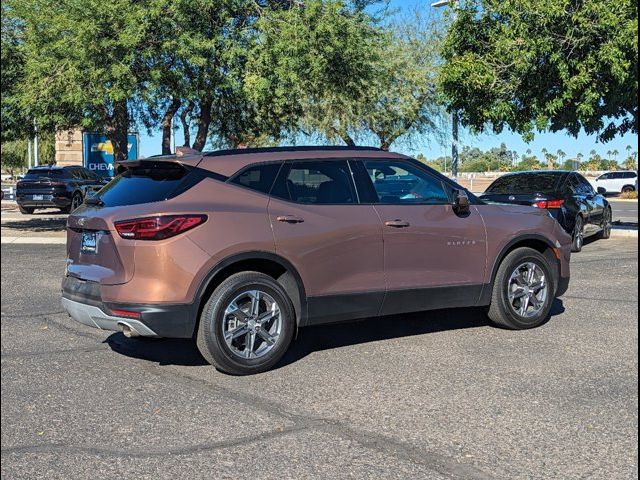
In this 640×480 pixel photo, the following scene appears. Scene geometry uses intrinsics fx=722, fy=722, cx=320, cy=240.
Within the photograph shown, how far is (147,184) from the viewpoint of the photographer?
18.4 feet

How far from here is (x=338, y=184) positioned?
612 centimetres

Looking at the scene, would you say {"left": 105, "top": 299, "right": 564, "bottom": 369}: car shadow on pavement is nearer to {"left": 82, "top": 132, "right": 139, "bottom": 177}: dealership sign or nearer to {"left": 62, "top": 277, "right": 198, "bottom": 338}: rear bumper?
{"left": 62, "top": 277, "right": 198, "bottom": 338}: rear bumper

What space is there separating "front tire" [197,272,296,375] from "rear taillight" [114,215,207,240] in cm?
54

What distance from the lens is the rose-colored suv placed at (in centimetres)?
523

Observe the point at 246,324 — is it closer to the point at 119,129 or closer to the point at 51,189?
the point at 119,129

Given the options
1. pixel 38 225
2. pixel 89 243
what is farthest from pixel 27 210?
pixel 89 243

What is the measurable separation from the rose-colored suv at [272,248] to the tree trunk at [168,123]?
11735 mm

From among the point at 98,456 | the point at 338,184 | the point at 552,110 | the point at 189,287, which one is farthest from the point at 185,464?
the point at 552,110

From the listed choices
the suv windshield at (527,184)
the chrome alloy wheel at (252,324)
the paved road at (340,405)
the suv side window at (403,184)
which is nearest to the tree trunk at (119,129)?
the suv windshield at (527,184)

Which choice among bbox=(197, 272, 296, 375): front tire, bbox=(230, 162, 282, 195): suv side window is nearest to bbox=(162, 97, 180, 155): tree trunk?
bbox=(230, 162, 282, 195): suv side window

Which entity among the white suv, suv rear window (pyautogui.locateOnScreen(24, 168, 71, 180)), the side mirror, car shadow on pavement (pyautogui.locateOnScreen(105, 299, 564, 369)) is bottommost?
car shadow on pavement (pyautogui.locateOnScreen(105, 299, 564, 369))

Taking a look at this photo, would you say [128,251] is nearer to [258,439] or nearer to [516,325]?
[258,439]

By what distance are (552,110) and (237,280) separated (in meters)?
11.0

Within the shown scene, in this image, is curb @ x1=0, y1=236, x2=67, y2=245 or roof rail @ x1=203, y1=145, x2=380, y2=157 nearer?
roof rail @ x1=203, y1=145, x2=380, y2=157
